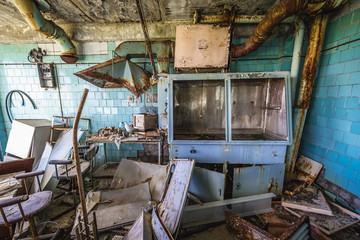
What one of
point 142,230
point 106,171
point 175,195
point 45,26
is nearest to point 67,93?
point 45,26

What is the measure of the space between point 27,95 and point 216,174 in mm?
5114

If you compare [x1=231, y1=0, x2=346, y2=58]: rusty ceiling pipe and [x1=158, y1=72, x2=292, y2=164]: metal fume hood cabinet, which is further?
[x1=158, y1=72, x2=292, y2=164]: metal fume hood cabinet

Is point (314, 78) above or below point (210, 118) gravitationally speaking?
above

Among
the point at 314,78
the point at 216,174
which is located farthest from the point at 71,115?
the point at 314,78

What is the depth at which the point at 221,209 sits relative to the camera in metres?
2.15

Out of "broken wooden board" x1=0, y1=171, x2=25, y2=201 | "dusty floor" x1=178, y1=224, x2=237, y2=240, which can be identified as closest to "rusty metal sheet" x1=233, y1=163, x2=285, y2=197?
"dusty floor" x1=178, y1=224, x2=237, y2=240

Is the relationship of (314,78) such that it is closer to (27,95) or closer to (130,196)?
(130,196)

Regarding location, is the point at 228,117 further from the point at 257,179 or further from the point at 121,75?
the point at 121,75

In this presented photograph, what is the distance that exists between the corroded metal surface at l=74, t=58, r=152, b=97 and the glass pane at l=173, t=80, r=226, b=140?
30.1 inches

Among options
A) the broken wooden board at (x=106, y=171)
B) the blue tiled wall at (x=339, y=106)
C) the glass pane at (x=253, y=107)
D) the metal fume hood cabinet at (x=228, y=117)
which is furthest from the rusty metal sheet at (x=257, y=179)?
the broken wooden board at (x=106, y=171)

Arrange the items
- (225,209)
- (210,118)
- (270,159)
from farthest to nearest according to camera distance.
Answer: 1. (210,118)
2. (270,159)
3. (225,209)

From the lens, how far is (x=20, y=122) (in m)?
3.28

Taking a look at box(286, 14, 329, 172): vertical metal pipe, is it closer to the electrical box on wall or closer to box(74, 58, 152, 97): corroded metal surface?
box(74, 58, 152, 97): corroded metal surface

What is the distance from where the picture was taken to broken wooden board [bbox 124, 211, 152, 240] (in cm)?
134
